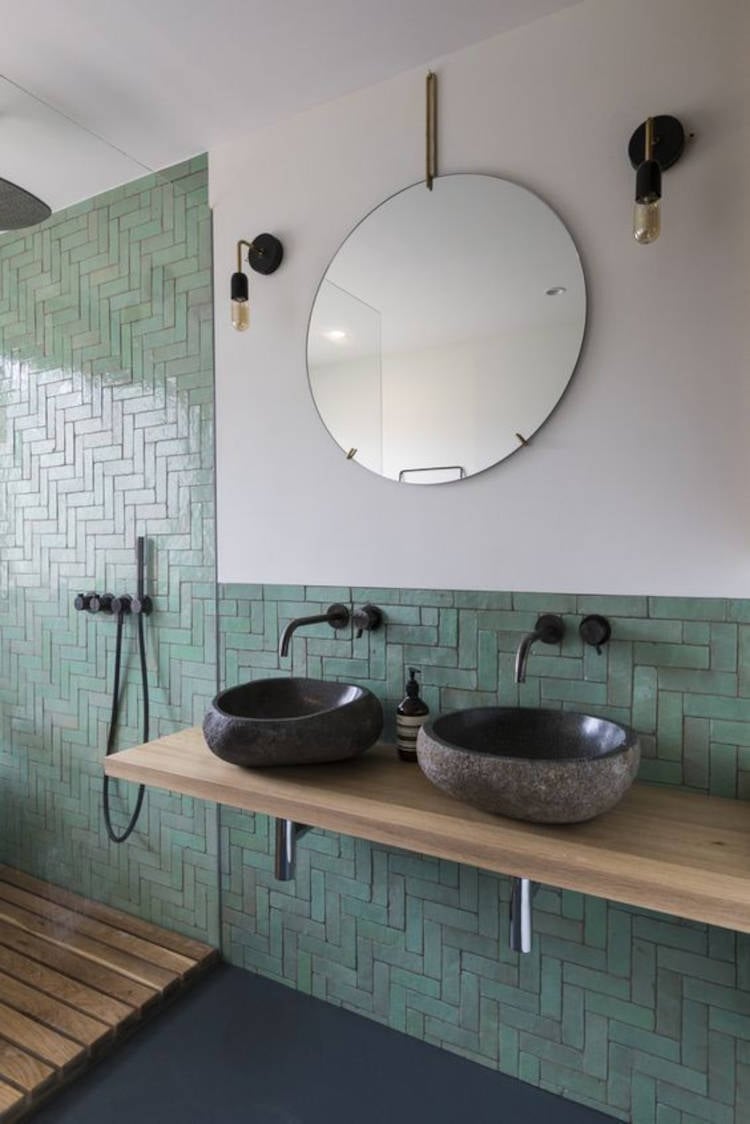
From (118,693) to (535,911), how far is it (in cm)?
156

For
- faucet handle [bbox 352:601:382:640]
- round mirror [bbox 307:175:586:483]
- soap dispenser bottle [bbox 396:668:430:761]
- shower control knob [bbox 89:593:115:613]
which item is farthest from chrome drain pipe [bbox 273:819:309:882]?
shower control knob [bbox 89:593:115:613]

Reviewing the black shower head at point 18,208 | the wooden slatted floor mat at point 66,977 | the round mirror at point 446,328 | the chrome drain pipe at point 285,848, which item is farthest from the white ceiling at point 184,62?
the wooden slatted floor mat at point 66,977

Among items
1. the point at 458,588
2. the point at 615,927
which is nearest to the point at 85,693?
the point at 458,588

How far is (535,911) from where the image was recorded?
1707mm

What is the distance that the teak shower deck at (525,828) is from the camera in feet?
3.66

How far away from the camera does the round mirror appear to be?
167 centimetres

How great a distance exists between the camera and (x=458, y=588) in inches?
71.0

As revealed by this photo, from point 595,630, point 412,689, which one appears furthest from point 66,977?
point 595,630

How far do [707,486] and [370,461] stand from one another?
874 mm

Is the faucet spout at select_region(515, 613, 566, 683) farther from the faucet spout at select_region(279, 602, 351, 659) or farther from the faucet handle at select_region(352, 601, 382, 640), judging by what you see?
the faucet spout at select_region(279, 602, 351, 659)

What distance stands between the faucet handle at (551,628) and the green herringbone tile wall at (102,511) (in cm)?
111

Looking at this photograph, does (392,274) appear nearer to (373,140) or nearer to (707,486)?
(373,140)

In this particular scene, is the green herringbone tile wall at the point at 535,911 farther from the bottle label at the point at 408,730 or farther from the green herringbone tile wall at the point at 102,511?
the green herringbone tile wall at the point at 102,511

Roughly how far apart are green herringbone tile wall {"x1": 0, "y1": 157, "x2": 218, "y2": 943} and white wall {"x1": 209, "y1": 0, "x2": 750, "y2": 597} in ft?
1.29
